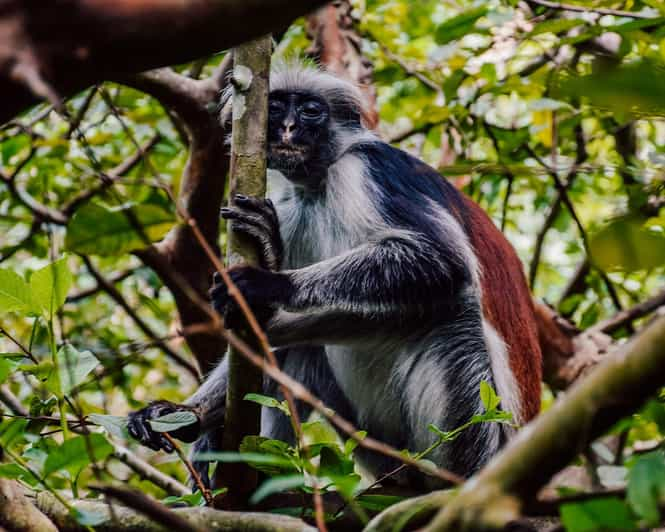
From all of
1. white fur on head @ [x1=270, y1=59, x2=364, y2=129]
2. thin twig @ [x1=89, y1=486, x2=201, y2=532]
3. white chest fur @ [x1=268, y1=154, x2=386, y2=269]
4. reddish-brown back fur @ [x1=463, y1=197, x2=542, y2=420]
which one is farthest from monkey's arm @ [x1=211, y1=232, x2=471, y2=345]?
thin twig @ [x1=89, y1=486, x2=201, y2=532]

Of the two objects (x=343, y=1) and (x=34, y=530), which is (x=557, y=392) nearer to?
(x=343, y=1)

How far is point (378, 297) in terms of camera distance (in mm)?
5242

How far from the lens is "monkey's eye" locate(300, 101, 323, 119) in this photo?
19.4 feet

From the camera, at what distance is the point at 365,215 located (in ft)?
18.5

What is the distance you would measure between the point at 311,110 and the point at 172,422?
2699mm

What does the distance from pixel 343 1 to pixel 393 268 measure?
11.6 feet

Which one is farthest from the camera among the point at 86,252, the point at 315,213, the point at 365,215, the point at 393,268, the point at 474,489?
the point at 315,213

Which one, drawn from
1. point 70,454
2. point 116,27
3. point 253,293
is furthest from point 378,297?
point 116,27

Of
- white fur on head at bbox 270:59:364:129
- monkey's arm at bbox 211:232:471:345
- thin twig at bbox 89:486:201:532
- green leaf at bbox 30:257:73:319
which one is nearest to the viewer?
thin twig at bbox 89:486:201:532

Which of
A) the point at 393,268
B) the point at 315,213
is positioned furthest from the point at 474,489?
the point at 315,213

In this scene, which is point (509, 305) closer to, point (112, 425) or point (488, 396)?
point (488, 396)

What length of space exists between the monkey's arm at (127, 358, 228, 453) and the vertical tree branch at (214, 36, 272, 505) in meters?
0.84

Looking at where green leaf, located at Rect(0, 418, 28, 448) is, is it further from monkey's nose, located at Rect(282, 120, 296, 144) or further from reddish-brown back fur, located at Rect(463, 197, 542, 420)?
reddish-brown back fur, located at Rect(463, 197, 542, 420)

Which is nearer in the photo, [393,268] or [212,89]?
[393,268]
